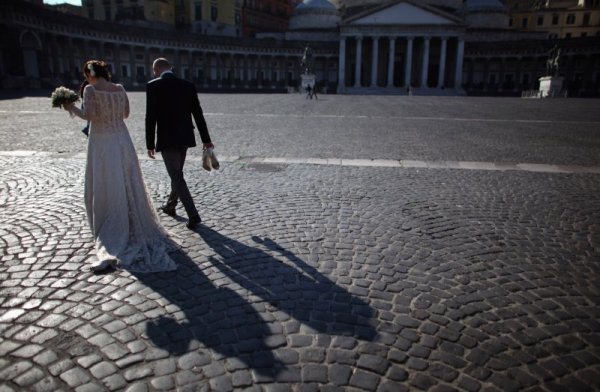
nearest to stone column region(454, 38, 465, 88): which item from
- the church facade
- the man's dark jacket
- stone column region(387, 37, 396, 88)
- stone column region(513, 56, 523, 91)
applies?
the church facade

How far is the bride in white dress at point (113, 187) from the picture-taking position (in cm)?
388

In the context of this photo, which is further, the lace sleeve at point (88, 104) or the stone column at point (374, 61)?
the stone column at point (374, 61)

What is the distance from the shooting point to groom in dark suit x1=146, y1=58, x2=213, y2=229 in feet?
15.3

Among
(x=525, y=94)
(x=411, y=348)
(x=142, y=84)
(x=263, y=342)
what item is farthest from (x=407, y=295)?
(x=142, y=84)

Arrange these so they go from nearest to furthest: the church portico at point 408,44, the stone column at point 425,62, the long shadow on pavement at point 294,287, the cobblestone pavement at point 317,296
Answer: the cobblestone pavement at point 317,296 < the long shadow on pavement at point 294,287 < the church portico at point 408,44 < the stone column at point 425,62

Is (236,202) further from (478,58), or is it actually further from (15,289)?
(478,58)

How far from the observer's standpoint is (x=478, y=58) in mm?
66875

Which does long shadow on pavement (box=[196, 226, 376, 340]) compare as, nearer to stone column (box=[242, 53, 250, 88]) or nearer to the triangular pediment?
the triangular pediment

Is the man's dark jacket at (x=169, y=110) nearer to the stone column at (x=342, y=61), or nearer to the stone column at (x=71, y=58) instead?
the stone column at (x=71, y=58)

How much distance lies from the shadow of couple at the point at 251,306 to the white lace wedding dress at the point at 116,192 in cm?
32

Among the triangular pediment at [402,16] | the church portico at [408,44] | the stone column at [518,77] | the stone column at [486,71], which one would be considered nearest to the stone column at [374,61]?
the church portico at [408,44]

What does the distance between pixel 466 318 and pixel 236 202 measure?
3613 millimetres

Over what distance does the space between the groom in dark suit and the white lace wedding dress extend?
21.2 inches

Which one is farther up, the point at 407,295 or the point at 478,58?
the point at 478,58
